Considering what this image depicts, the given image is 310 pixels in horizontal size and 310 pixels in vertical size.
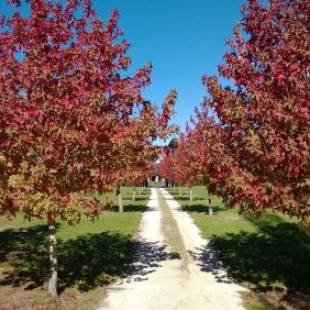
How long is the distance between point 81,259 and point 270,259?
23.9 feet

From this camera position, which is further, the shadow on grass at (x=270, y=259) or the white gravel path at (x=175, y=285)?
the shadow on grass at (x=270, y=259)

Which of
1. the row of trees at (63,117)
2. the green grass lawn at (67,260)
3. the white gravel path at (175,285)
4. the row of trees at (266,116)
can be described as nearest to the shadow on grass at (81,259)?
the green grass lawn at (67,260)

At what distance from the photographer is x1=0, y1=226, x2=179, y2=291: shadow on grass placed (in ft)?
49.9

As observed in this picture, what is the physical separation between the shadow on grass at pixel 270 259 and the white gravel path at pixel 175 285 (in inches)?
21.0

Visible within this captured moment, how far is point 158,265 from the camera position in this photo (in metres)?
17.4

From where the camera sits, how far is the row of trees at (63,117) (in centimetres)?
1100

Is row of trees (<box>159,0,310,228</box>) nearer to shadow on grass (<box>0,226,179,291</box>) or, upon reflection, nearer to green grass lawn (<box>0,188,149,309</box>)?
green grass lawn (<box>0,188,149,309</box>)

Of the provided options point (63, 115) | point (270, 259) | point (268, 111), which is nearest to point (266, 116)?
point (268, 111)

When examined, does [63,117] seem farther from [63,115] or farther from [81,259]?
[81,259]

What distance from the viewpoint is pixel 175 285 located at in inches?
566

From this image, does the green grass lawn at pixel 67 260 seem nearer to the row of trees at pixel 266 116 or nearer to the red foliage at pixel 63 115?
the red foliage at pixel 63 115

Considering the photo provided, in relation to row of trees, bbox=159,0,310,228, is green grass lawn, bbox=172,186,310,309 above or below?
below

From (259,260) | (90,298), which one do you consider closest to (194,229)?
(259,260)

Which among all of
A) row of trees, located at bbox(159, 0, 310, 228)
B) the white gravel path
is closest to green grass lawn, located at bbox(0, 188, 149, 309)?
the white gravel path
